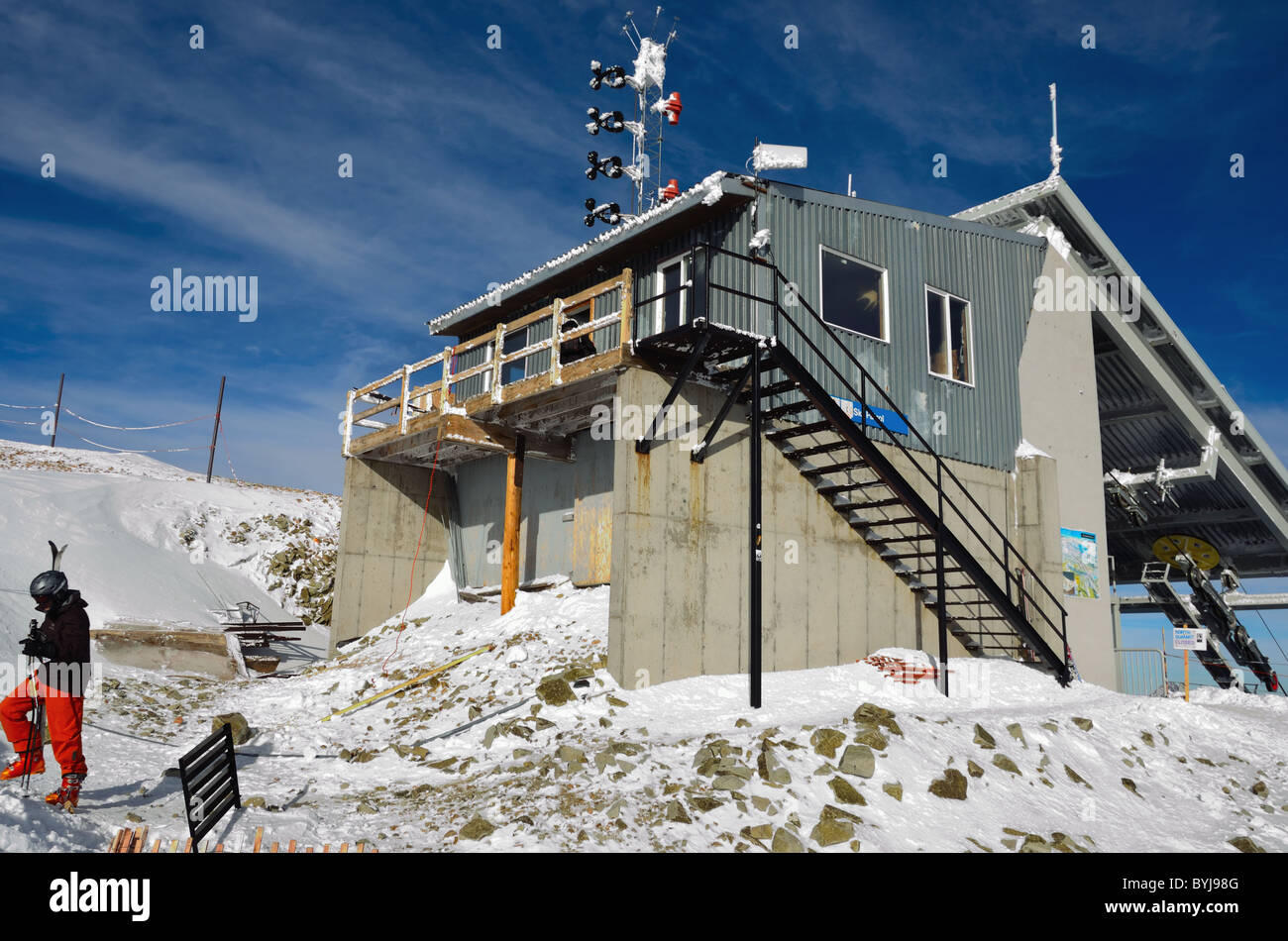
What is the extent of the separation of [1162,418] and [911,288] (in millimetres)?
10212

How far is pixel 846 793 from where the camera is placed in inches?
324

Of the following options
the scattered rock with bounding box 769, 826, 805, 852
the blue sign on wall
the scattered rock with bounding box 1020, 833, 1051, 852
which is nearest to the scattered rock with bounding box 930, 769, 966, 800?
the scattered rock with bounding box 1020, 833, 1051, 852

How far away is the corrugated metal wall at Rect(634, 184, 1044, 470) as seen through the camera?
48.2ft

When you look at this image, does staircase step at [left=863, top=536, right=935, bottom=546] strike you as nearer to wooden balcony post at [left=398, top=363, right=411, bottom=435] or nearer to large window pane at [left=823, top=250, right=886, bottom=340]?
large window pane at [left=823, top=250, right=886, bottom=340]

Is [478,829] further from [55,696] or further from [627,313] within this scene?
[627,313]

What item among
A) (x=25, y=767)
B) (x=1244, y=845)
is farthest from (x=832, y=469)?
(x=25, y=767)

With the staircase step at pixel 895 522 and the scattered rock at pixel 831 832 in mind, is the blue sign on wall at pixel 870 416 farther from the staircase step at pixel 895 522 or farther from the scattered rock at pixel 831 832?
the scattered rock at pixel 831 832

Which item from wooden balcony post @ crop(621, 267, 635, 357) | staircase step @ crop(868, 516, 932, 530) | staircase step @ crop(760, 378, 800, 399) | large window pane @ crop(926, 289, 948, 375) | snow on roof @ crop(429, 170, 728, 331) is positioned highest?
snow on roof @ crop(429, 170, 728, 331)

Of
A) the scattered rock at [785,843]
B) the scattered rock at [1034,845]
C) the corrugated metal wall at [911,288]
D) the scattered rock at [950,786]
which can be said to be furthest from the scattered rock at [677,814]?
the corrugated metal wall at [911,288]

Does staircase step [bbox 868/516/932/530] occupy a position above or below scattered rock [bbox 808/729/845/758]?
above

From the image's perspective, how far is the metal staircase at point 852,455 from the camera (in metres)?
12.2

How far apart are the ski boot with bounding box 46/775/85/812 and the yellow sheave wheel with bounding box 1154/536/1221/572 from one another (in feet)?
87.0

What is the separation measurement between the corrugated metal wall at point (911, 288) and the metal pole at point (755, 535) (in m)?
2.21
